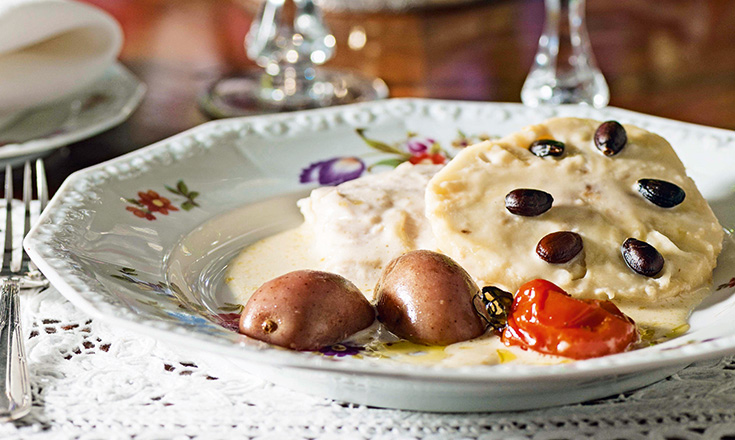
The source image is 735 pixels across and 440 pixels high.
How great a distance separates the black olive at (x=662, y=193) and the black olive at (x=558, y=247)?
21 cm

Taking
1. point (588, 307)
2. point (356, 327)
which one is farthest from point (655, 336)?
point (356, 327)

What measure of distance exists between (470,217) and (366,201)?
0.97ft

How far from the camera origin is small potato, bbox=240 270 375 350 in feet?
4.11

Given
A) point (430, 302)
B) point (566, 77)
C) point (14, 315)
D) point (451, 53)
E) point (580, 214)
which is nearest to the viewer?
point (430, 302)

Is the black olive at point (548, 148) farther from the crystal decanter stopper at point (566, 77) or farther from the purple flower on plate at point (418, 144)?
the crystal decanter stopper at point (566, 77)

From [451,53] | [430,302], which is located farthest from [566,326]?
[451,53]

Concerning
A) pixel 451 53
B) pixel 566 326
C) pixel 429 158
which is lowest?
pixel 451 53

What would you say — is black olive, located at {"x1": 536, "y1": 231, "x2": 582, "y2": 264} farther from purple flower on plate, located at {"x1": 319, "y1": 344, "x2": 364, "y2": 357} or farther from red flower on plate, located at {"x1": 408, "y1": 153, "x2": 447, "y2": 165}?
red flower on plate, located at {"x1": 408, "y1": 153, "x2": 447, "y2": 165}

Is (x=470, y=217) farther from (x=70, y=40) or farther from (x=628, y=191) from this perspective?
(x=70, y=40)

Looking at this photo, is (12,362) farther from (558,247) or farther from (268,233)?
(558,247)

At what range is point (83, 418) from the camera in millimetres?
1188

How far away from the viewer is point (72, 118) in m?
2.44

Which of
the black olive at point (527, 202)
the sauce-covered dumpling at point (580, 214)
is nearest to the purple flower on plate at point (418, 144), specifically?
the sauce-covered dumpling at point (580, 214)

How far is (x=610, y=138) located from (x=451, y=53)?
173 centimetres
